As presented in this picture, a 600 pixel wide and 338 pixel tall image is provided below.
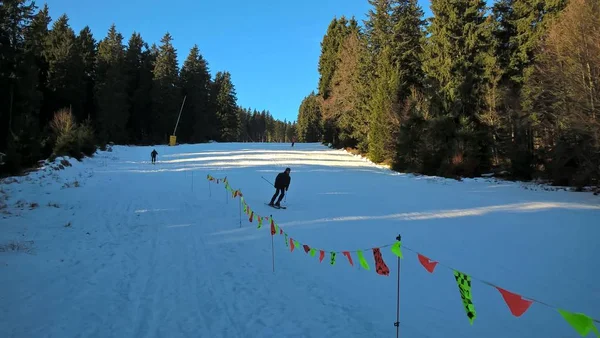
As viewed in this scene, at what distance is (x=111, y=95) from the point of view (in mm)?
56938

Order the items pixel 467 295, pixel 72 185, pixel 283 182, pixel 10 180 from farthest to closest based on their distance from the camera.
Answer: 1. pixel 72 185
2. pixel 10 180
3. pixel 283 182
4. pixel 467 295

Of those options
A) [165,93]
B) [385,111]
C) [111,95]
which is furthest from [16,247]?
[165,93]

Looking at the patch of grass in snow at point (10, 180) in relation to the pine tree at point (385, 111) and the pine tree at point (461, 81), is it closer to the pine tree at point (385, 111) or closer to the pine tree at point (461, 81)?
the pine tree at point (461, 81)

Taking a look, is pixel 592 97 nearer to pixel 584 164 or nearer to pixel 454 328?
pixel 584 164

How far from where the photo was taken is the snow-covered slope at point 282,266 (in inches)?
203

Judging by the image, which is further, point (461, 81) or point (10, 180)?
point (461, 81)

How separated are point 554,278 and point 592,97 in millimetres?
14086

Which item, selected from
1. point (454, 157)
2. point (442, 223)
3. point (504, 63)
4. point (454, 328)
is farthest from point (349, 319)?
point (504, 63)

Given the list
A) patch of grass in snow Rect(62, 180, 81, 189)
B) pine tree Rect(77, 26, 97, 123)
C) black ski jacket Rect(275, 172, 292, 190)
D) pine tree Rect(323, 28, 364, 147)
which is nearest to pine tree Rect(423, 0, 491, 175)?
pine tree Rect(323, 28, 364, 147)

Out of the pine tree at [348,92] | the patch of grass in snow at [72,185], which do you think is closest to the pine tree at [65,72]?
the pine tree at [348,92]

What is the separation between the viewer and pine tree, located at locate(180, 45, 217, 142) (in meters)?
72.6

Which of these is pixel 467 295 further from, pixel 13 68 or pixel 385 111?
pixel 13 68

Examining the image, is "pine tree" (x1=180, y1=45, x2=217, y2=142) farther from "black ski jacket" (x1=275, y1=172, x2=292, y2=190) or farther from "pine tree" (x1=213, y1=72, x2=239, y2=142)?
"black ski jacket" (x1=275, y1=172, x2=292, y2=190)

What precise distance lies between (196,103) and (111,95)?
59.7 feet
